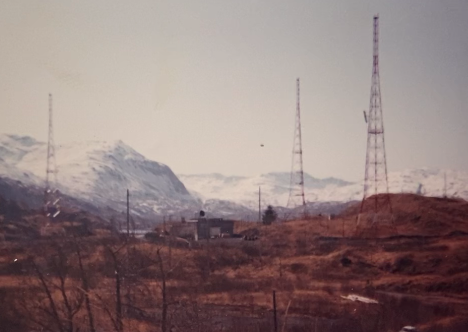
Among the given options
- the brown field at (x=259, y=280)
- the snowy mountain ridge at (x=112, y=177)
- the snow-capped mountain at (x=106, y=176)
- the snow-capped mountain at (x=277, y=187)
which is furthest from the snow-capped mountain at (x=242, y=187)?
the brown field at (x=259, y=280)

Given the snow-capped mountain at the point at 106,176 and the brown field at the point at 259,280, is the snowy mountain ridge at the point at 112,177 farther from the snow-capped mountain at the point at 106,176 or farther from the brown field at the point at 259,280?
the brown field at the point at 259,280

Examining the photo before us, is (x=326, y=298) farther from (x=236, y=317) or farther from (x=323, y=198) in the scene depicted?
(x=323, y=198)

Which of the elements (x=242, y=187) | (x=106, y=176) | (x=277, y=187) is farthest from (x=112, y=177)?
(x=277, y=187)

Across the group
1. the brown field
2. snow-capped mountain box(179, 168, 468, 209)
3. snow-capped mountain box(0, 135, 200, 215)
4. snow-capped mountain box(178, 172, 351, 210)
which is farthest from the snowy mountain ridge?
snow-capped mountain box(178, 172, 351, 210)

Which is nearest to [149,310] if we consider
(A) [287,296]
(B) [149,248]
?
(A) [287,296]

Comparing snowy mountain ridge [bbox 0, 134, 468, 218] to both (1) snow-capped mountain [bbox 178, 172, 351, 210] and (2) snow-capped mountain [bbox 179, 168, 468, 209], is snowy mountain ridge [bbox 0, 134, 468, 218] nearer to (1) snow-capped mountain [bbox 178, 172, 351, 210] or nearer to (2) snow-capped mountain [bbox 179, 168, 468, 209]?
(2) snow-capped mountain [bbox 179, 168, 468, 209]
